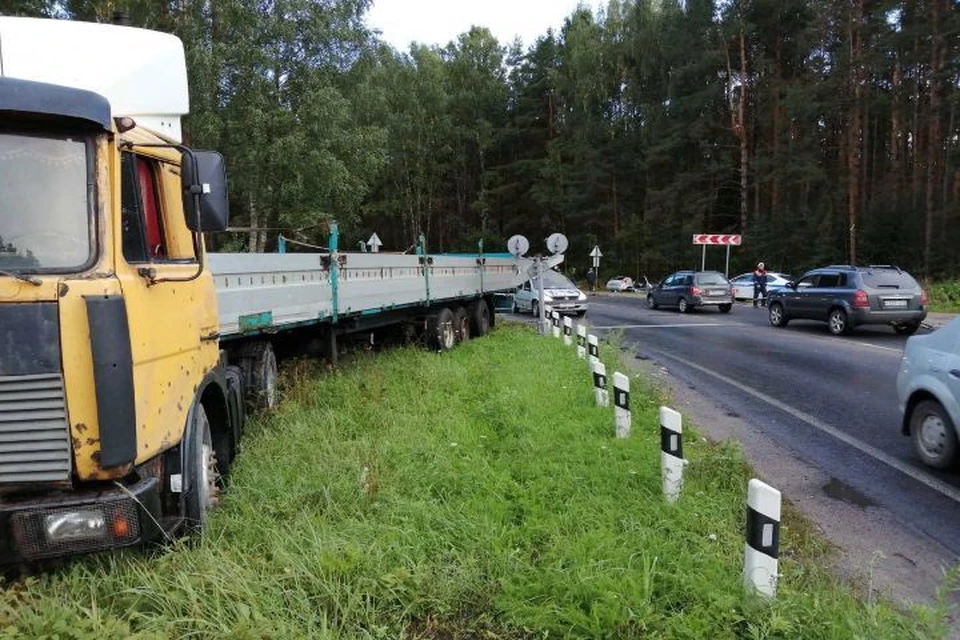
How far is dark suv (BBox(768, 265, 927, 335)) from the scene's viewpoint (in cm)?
1595

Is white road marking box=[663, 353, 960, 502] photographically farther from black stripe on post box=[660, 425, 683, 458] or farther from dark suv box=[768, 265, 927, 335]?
dark suv box=[768, 265, 927, 335]

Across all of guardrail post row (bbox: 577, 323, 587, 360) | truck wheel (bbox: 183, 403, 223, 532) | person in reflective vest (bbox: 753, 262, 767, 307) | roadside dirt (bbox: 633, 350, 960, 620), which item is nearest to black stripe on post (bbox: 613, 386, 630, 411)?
roadside dirt (bbox: 633, 350, 960, 620)

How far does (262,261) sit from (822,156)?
39497 mm

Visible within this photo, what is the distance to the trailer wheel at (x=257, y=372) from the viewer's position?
7273mm

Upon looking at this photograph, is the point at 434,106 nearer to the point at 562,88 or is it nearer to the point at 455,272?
the point at 562,88

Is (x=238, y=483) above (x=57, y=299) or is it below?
below

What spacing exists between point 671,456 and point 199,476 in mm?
2919

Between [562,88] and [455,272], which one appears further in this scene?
[562,88]

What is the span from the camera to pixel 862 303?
15953 mm

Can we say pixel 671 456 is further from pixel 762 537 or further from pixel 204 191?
pixel 204 191

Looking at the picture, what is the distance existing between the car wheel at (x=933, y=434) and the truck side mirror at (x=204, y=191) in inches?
219

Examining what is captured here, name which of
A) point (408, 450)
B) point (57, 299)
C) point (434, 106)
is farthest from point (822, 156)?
point (57, 299)

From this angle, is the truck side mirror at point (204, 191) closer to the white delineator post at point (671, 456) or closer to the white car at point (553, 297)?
the white delineator post at point (671, 456)

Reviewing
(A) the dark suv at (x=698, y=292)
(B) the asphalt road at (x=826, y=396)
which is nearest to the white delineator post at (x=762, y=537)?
(B) the asphalt road at (x=826, y=396)
